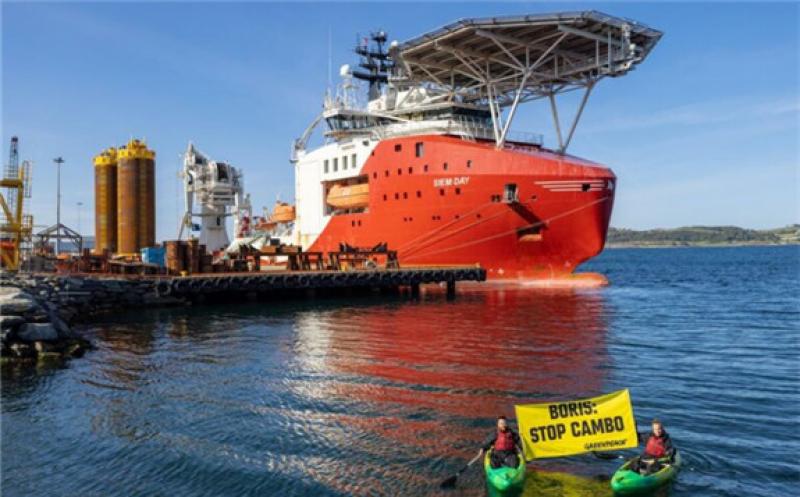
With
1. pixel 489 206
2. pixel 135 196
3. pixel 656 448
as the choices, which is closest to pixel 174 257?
pixel 489 206

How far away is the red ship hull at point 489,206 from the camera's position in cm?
3728

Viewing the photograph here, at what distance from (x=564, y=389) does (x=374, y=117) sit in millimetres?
37853

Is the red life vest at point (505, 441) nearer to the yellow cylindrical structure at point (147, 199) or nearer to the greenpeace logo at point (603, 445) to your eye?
the greenpeace logo at point (603, 445)

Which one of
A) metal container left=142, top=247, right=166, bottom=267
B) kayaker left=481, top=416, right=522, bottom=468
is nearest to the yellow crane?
metal container left=142, top=247, right=166, bottom=267

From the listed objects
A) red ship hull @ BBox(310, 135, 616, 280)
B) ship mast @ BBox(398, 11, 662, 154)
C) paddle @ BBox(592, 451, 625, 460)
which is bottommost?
paddle @ BBox(592, 451, 625, 460)

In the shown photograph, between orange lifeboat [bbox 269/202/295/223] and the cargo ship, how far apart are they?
1093 cm

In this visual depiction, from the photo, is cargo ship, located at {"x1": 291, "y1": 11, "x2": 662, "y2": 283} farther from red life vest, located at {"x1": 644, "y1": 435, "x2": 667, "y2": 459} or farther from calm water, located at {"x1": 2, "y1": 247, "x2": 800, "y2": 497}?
red life vest, located at {"x1": 644, "y1": 435, "x2": 667, "y2": 459}

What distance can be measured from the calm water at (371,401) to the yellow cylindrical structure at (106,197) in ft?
115

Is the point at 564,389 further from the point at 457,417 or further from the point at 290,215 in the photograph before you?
the point at 290,215

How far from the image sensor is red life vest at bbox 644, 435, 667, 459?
10.5 meters

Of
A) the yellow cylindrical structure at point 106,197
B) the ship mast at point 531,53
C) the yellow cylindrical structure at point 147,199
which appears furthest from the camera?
the yellow cylindrical structure at point 106,197

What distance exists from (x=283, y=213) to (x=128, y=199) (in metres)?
14.0

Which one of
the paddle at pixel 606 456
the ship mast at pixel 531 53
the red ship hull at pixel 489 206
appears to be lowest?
the paddle at pixel 606 456

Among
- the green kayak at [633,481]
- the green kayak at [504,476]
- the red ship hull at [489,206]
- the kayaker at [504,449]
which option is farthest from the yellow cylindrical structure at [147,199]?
the green kayak at [633,481]
